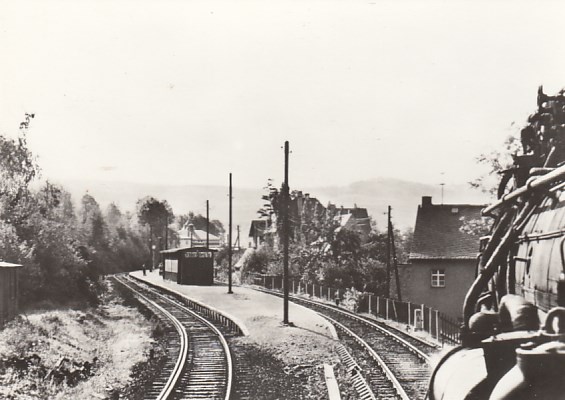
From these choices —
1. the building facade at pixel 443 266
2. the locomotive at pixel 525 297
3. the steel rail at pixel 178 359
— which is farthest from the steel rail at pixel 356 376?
the building facade at pixel 443 266

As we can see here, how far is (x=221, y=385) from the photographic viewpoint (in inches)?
579

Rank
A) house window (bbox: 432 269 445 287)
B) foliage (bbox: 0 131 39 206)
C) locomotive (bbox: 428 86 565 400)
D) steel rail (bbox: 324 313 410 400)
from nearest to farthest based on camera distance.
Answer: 1. locomotive (bbox: 428 86 565 400)
2. steel rail (bbox: 324 313 410 400)
3. foliage (bbox: 0 131 39 206)
4. house window (bbox: 432 269 445 287)

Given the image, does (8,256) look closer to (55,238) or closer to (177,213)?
(55,238)

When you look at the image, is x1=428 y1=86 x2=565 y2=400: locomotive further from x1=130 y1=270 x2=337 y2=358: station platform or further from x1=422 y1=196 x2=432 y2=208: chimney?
x1=422 y1=196 x2=432 y2=208: chimney

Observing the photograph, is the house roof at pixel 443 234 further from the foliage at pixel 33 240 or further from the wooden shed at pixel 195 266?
the wooden shed at pixel 195 266

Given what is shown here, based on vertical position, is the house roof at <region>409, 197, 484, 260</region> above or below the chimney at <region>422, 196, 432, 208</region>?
below

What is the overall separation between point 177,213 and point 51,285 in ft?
458

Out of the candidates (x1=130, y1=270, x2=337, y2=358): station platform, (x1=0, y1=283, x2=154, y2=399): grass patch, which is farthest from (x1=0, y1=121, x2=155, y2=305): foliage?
(x1=130, y1=270, x2=337, y2=358): station platform

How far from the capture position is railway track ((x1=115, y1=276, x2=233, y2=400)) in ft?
46.0

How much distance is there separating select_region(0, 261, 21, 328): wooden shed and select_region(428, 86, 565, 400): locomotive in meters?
14.0

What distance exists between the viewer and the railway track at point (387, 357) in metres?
14.0

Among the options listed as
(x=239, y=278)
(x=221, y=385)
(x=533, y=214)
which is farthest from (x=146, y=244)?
(x=533, y=214)

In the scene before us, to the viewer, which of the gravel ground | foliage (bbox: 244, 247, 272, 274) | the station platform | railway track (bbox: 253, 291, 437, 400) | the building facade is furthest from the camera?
foliage (bbox: 244, 247, 272, 274)

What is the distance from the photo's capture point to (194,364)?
17.2 metres
